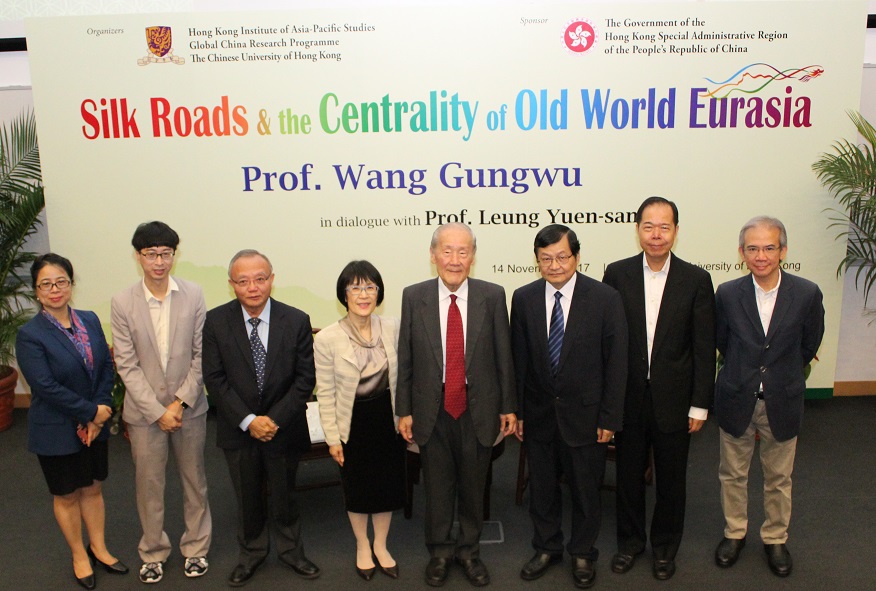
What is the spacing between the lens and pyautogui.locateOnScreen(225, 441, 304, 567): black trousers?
9.68ft

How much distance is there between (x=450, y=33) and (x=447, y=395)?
272 cm

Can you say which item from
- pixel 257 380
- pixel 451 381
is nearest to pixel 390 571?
pixel 451 381

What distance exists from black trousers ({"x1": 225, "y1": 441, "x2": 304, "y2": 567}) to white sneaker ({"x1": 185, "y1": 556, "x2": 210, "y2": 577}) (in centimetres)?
18

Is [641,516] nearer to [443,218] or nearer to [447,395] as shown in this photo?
[447,395]

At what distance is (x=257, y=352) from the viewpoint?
2.91 meters

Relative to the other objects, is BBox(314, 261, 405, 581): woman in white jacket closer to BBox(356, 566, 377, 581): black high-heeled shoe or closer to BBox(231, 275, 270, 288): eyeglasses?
BBox(356, 566, 377, 581): black high-heeled shoe

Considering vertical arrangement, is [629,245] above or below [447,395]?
above

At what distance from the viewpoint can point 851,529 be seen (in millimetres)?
3445

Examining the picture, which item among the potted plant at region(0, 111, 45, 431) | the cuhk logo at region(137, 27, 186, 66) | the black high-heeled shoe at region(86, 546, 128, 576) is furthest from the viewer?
the potted plant at region(0, 111, 45, 431)

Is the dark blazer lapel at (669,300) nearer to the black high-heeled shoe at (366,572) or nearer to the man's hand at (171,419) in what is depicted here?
the black high-heeled shoe at (366,572)

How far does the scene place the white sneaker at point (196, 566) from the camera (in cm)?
312

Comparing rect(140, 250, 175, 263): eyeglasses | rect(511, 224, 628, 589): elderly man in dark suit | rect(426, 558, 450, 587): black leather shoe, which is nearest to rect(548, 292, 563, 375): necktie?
rect(511, 224, 628, 589): elderly man in dark suit

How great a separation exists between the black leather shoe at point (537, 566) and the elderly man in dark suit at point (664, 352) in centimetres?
50

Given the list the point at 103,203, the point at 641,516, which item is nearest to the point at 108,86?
the point at 103,203
